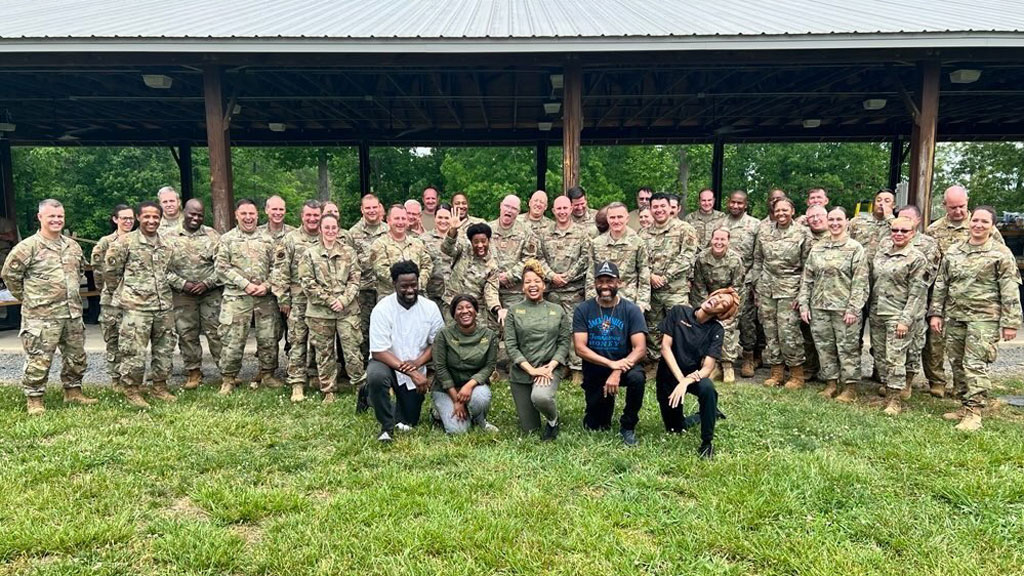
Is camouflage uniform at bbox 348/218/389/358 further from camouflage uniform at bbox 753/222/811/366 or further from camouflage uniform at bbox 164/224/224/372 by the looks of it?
camouflage uniform at bbox 753/222/811/366

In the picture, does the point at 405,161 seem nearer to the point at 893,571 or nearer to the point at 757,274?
the point at 757,274

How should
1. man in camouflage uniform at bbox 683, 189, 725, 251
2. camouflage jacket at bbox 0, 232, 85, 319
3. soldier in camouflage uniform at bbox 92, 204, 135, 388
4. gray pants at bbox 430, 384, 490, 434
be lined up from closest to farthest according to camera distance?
gray pants at bbox 430, 384, 490, 434, camouflage jacket at bbox 0, 232, 85, 319, soldier in camouflage uniform at bbox 92, 204, 135, 388, man in camouflage uniform at bbox 683, 189, 725, 251

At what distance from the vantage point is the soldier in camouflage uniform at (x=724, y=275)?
6.11 meters

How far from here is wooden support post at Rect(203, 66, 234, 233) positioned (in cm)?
734

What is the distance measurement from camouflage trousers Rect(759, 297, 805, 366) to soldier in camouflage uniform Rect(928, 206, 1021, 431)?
1.31m

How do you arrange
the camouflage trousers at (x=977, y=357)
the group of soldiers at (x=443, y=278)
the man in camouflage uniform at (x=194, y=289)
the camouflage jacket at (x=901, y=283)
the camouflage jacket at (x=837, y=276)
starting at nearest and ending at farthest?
the camouflage trousers at (x=977, y=357)
the camouflage jacket at (x=901, y=283)
the group of soldiers at (x=443, y=278)
the camouflage jacket at (x=837, y=276)
the man in camouflage uniform at (x=194, y=289)

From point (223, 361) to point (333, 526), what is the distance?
3339 mm

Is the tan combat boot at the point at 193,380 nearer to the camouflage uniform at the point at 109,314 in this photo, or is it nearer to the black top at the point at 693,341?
the camouflage uniform at the point at 109,314

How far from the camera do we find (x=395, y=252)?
574 centimetres

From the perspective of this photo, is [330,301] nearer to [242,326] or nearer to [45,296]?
[242,326]

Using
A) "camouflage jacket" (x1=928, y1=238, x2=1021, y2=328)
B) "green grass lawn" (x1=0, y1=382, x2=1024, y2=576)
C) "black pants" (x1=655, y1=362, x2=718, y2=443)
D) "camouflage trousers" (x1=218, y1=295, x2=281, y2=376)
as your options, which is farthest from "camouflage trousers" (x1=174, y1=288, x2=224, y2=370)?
"camouflage jacket" (x1=928, y1=238, x2=1021, y2=328)

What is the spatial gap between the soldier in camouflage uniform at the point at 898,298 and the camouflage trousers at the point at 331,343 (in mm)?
4781

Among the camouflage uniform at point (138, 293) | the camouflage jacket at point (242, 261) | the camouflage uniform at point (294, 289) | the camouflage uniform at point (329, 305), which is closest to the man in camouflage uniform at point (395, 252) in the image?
the camouflage uniform at point (329, 305)

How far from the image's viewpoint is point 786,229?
610 cm
